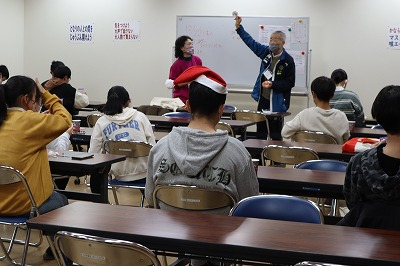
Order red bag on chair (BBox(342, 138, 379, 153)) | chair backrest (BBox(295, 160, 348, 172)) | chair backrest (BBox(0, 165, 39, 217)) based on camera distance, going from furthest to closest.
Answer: red bag on chair (BBox(342, 138, 379, 153)) < chair backrest (BBox(295, 160, 348, 172)) < chair backrest (BBox(0, 165, 39, 217))

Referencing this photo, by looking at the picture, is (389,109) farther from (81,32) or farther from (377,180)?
(81,32)

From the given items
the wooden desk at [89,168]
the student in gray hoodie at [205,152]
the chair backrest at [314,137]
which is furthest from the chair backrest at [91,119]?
the student in gray hoodie at [205,152]

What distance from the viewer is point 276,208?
9.39ft

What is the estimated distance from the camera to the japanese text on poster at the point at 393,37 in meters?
9.02

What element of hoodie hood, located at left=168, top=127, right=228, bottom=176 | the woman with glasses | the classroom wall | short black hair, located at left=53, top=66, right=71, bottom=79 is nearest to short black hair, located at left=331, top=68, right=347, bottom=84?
the classroom wall

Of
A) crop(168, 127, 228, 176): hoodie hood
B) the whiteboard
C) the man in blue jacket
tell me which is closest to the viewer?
crop(168, 127, 228, 176): hoodie hood

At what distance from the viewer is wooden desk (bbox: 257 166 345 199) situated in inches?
136

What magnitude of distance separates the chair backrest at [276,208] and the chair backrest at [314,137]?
2.67m

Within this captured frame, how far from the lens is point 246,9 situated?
964 centimetres

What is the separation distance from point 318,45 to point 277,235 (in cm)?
732

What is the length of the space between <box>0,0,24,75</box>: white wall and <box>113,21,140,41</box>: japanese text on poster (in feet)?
5.61

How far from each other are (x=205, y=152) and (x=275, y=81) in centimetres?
497

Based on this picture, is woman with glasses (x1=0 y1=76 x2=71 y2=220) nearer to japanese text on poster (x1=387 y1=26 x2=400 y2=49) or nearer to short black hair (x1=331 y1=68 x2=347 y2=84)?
short black hair (x1=331 y1=68 x2=347 y2=84)

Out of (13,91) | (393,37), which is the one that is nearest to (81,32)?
(393,37)
